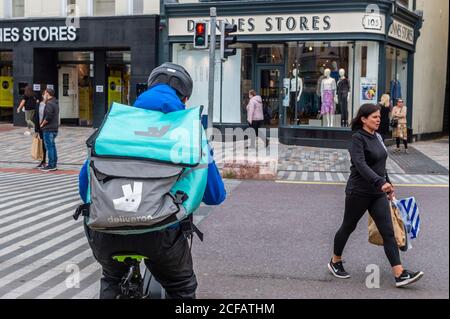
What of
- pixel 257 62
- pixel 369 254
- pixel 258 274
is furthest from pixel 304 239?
pixel 257 62

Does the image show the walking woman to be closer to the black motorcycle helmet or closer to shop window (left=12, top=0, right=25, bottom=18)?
the black motorcycle helmet

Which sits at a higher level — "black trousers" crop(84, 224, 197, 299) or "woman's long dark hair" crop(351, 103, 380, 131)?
"woman's long dark hair" crop(351, 103, 380, 131)

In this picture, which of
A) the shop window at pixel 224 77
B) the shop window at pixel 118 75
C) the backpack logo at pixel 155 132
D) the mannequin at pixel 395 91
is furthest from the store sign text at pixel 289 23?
the backpack logo at pixel 155 132

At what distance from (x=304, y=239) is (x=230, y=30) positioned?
8.15 m

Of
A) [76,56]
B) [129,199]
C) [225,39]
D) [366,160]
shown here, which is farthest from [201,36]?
[76,56]

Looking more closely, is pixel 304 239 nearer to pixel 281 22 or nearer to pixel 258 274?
pixel 258 274

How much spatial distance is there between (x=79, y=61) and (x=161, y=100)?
22161 mm

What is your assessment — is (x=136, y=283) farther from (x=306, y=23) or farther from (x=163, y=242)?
(x=306, y=23)

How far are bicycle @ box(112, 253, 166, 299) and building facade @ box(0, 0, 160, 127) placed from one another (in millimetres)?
17816

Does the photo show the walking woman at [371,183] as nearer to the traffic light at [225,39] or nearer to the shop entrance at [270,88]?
the traffic light at [225,39]

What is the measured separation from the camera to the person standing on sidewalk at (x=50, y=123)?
1328 centimetres

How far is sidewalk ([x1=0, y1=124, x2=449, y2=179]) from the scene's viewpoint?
12.9 meters

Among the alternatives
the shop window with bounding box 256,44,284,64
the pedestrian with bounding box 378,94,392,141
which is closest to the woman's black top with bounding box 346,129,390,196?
the pedestrian with bounding box 378,94,392,141

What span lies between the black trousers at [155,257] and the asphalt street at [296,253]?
1.39 metres
